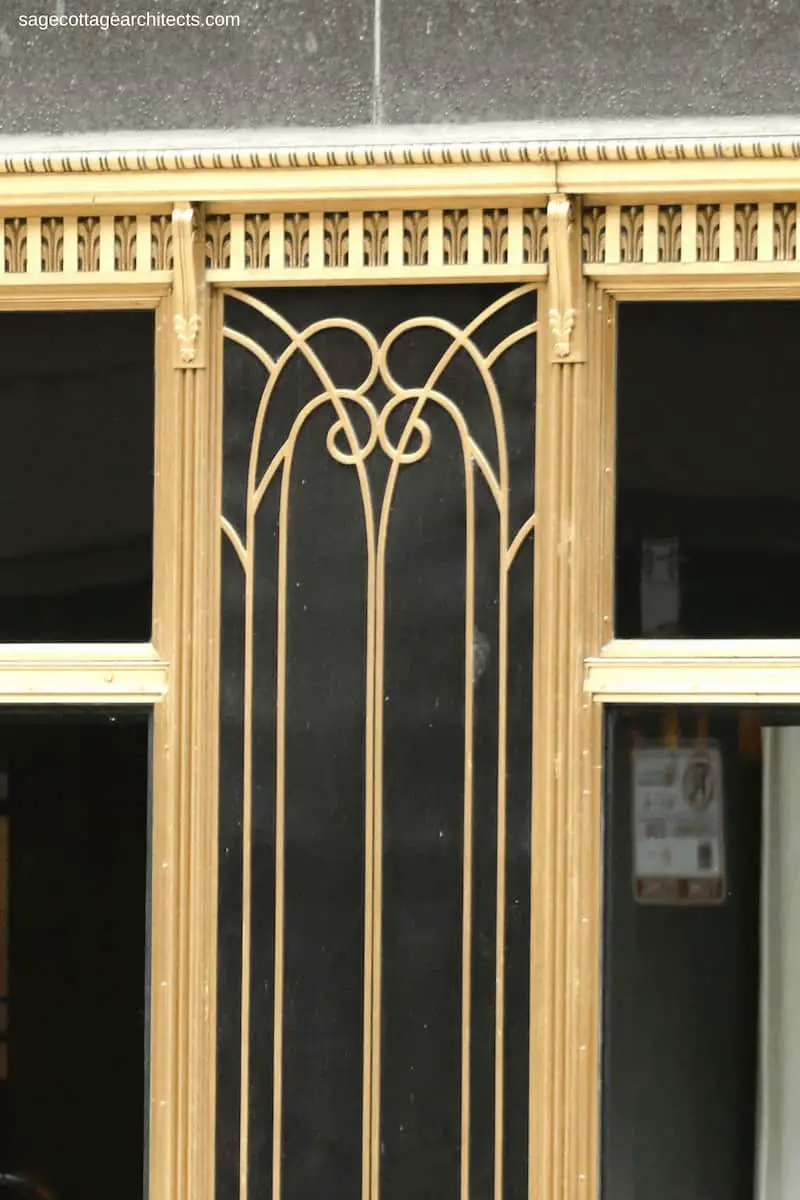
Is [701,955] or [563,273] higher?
[563,273]

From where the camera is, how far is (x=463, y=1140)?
5480 mm

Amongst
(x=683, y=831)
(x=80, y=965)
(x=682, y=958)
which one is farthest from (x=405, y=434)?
(x=80, y=965)

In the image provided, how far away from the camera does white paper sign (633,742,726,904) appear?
18.1 ft

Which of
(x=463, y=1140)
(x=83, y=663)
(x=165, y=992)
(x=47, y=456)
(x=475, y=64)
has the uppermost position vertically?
(x=475, y=64)

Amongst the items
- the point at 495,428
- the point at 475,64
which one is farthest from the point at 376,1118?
the point at 475,64

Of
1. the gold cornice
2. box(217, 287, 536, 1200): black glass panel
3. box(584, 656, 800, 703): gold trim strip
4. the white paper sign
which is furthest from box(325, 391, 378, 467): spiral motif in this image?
the white paper sign

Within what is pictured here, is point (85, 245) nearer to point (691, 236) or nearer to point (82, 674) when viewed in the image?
point (82, 674)

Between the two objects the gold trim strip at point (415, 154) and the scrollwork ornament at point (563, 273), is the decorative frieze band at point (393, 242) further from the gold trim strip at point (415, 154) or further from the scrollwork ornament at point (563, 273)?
the gold trim strip at point (415, 154)

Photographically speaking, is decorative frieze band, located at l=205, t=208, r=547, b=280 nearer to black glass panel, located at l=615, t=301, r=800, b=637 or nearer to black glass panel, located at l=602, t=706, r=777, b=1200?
black glass panel, located at l=615, t=301, r=800, b=637

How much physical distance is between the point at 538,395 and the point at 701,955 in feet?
5.82

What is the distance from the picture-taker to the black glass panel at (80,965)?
5.68 metres

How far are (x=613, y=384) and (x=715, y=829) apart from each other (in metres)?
1.40

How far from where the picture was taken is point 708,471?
5.56m

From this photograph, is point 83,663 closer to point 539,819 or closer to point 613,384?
point 539,819
